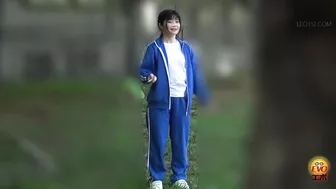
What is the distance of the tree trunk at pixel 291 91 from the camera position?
163 inches

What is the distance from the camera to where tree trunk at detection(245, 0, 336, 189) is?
4.15m

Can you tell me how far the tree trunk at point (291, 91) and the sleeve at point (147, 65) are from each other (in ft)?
2.29

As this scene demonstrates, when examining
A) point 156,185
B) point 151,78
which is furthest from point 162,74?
point 156,185

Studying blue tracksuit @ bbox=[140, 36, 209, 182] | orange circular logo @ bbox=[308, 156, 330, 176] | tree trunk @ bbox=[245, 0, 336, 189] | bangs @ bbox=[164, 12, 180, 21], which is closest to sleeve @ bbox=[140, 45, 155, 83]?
blue tracksuit @ bbox=[140, 36, 209, 182]

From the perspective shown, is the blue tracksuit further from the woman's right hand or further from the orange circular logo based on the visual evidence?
the orange circular logo

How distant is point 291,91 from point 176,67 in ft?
2.52

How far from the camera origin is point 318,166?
4.64 metres

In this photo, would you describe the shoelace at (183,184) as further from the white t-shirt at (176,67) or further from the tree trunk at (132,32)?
the tree trunk at (132,32)

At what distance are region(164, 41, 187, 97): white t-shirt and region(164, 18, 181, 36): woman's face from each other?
2.9 inches

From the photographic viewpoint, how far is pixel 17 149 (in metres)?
4.71

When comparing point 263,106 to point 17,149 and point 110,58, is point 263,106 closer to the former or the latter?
point 110,58

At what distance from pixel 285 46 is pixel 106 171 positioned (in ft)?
4.86

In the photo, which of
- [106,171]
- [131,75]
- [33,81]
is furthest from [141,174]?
[33,81]

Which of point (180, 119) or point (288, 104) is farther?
point (180, 119)
